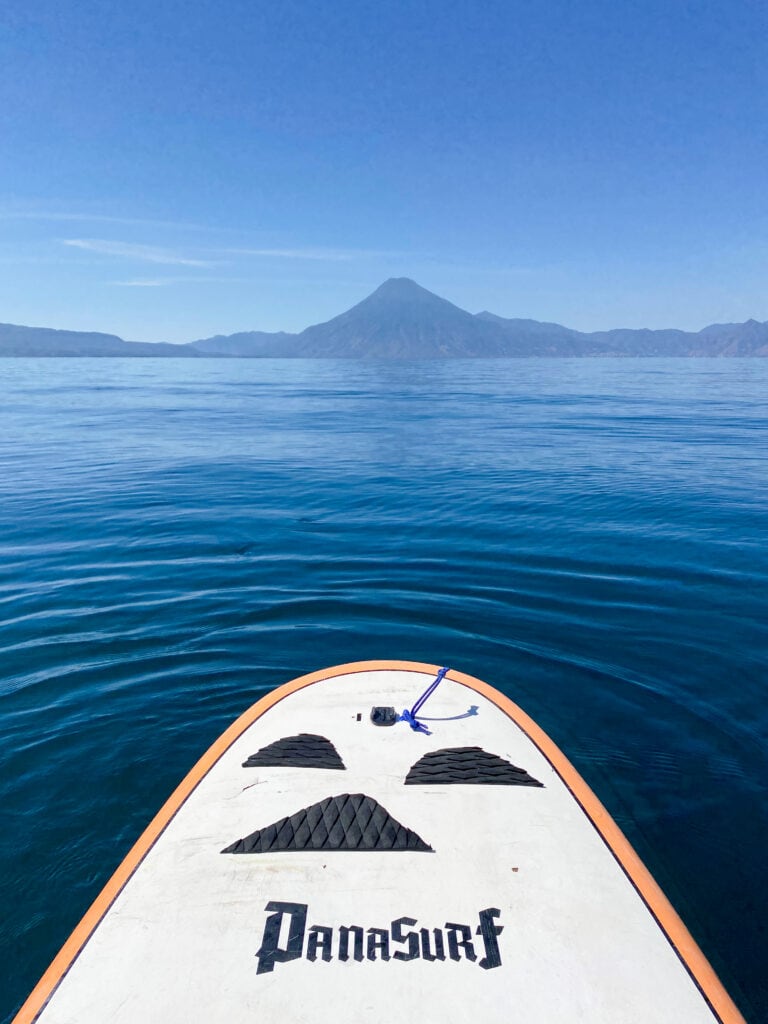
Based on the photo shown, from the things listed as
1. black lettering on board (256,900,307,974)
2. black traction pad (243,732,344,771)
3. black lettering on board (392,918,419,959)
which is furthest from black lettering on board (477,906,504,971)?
black traction pad (243,732,344,771)

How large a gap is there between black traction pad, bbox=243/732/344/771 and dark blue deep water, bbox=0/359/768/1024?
141 centimetres

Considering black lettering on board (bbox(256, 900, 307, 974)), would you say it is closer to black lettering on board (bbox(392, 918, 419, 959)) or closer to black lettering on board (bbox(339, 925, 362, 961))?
black lettering on board (bbox(339, 925, 362, 961))

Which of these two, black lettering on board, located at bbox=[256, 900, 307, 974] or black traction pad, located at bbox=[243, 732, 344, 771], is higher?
black lettering on board, located at bbox=[256, 900, 307, 974]

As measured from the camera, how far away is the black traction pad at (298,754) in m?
6.41

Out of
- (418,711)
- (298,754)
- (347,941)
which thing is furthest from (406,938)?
(418,711)

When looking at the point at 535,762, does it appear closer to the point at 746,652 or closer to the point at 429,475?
the point at 746,652

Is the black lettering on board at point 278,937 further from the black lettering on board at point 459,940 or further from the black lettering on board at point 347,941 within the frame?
the black lettering on board at point 459,940

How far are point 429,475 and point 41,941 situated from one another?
2032 cm

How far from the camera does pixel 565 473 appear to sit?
23859mm

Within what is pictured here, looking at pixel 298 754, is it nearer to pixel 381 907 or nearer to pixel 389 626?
pixel 381 907

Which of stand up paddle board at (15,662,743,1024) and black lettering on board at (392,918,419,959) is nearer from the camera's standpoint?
stand up paddle board at (15,662,743,1024)

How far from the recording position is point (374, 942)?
14.0 ft

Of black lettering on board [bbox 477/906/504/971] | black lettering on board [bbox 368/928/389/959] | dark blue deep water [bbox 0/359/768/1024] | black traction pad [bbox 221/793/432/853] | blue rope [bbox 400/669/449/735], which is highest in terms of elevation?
black lettering on board [bbox 368/928/389/959]

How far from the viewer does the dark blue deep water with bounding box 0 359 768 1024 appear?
6.38 meters
